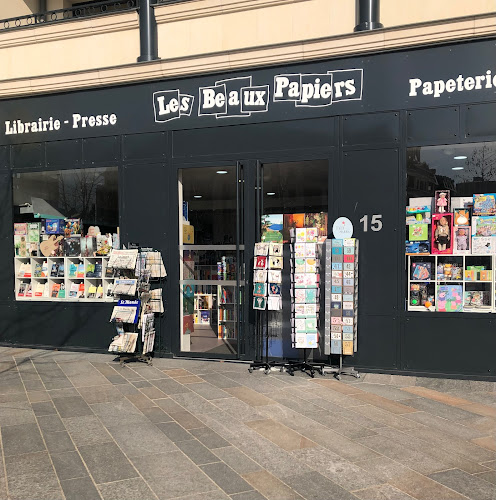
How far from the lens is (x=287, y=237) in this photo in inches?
315

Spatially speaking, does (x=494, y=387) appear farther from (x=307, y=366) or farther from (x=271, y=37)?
(x=271, y=37)

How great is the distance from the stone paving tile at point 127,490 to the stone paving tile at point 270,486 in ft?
2.55

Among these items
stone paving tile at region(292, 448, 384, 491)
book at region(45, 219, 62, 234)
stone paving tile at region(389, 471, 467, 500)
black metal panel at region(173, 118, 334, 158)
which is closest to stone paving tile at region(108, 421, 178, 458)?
stone paving tile at region(292, 448, 384, 491)

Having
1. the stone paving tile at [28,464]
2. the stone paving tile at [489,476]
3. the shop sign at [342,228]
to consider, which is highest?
the shop sign at [342,228]

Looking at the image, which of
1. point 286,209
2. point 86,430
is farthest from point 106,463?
point 286,209

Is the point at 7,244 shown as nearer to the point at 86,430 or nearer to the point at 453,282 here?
the point at 86,430

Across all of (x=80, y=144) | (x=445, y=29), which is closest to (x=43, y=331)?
(x=80, y=144)

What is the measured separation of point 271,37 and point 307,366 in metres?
4.96

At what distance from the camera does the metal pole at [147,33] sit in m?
8.42

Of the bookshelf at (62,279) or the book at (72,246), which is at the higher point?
the book at (72,246)

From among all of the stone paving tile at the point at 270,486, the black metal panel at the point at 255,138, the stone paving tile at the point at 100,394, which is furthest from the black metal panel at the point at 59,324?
the stone paving tile at the point at 270,486

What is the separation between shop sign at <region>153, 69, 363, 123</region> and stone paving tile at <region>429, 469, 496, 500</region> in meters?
5.19

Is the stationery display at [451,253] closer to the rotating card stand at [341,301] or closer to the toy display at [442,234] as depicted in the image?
the toy display at [442,234]

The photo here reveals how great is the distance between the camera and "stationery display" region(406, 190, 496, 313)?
7188 millimetres
